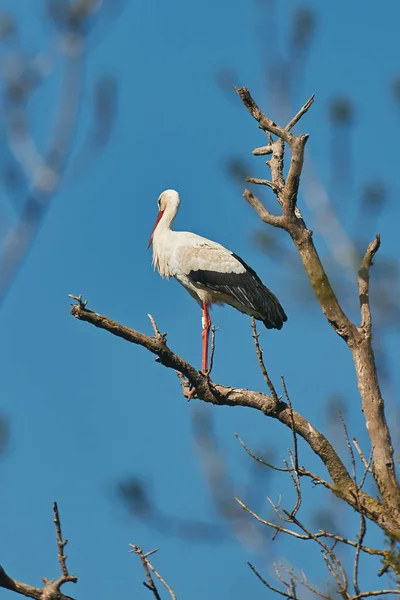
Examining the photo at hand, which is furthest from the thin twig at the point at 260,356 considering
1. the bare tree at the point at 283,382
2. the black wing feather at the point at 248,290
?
the black wing feather at the point at 248,290

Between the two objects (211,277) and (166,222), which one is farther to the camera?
(166,222)

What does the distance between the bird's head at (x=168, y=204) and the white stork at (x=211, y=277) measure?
1.64 feet

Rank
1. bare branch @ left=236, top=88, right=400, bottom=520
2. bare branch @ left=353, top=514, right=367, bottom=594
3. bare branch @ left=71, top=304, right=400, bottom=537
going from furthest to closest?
bare branch @ left=71, top=304, right=400, bottom=537
bare branch @ left=236, top=88, right=400, bottom=520
bare branch @ left=353, top=514, right=367, bottom=594

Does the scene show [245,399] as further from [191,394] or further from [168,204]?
[168,204]

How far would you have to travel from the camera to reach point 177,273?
11.2 m

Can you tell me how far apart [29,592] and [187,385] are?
3.64 m

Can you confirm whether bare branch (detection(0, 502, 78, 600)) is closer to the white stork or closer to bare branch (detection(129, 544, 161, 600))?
bare branch (detection(129, 544, 161, 600))

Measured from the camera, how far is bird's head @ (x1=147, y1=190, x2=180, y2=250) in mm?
12070

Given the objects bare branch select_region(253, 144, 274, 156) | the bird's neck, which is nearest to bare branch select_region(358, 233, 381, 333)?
bare branch select_region(253, 144, 274, 156)

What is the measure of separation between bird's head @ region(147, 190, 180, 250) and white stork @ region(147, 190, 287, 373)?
0.50 m

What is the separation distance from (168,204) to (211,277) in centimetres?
168

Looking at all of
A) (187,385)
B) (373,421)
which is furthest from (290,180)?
(187,385)

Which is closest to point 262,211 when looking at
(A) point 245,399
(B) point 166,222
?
(A) point 245,399

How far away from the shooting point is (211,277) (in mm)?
10914
